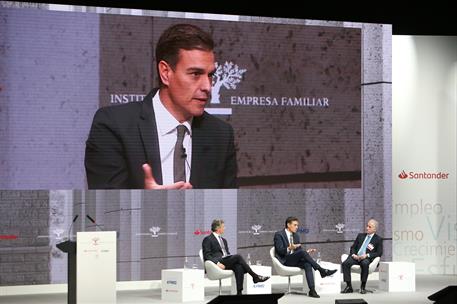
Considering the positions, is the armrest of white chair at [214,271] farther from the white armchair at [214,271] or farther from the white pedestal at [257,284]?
the white pedestal at [257,284]

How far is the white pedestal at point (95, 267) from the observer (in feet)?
34.4

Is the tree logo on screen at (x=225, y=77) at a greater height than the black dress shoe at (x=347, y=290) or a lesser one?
greater

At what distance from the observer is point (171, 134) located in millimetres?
12648

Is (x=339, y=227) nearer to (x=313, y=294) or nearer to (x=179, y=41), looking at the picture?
(x=313, y=294)

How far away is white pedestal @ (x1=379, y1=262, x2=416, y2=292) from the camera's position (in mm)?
12406

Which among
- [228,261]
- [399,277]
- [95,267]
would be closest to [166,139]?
[228,261]

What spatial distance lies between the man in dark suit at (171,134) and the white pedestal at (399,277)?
234 cm

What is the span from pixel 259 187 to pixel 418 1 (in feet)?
13.1

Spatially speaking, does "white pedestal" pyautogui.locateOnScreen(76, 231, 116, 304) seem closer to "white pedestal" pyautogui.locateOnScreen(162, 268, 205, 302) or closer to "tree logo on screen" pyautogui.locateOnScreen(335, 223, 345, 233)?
"white pedestal" pyautogui.locateOnScreen(162, 268, 205, 302)

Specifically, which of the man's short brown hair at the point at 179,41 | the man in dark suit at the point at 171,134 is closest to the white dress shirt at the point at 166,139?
the man in dark suit at the point at 171,134

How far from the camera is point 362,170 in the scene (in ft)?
44.6

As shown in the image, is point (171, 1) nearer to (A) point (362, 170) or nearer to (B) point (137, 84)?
(B) point (137, 84)

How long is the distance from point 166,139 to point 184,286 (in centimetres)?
217

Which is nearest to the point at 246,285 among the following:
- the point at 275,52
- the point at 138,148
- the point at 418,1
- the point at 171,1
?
the point at 138,148
